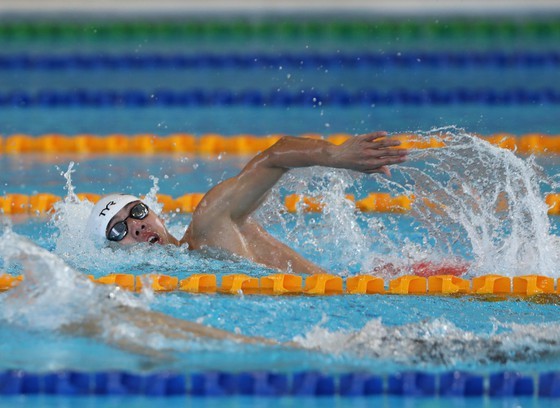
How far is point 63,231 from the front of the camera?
13.3 feet

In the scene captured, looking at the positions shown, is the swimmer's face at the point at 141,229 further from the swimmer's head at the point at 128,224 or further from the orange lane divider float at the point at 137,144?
the orange lane divider float at the point at 137,144

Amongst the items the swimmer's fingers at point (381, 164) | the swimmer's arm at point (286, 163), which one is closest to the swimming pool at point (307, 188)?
the swimmer's arm at point (286, 163)

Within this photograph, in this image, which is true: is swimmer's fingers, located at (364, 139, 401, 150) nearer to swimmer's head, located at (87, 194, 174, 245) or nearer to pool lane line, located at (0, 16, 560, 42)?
swimmer's head, located at (87, 194, 174, 245)

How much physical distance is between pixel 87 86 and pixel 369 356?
168 inches

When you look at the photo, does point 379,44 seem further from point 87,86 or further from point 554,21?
point 87,86

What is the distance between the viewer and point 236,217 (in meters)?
3.54

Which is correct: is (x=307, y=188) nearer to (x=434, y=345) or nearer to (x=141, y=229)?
(x=141, y=229)

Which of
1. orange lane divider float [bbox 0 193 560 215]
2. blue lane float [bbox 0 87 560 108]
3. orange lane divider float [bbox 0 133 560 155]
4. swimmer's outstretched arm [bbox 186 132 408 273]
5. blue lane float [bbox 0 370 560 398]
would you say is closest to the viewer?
blue lane float [bbox 0 370 560 398]

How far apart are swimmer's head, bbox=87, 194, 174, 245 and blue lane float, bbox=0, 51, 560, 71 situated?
3.51 meters

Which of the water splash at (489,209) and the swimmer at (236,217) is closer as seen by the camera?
the swimmer at (236,217)

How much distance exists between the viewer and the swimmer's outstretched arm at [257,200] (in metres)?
3.16

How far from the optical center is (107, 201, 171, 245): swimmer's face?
360 cm

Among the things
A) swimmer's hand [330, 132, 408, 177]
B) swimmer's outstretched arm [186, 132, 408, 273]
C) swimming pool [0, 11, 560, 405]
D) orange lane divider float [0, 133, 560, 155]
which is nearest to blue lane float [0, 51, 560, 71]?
swimming pool [0, 11, 560, 405]

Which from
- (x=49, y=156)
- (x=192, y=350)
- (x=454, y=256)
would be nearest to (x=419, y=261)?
(x=454, y=256)
